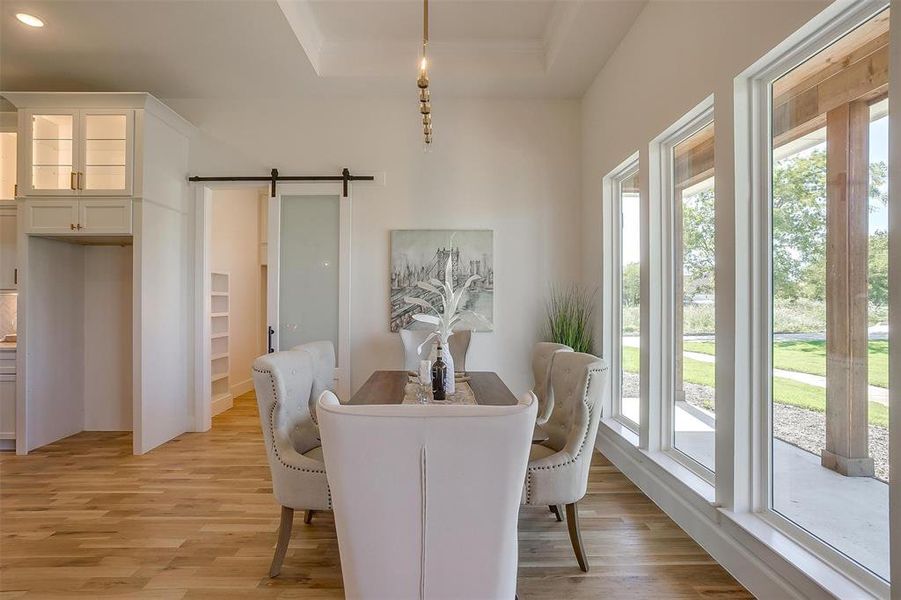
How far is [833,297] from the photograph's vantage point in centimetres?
178

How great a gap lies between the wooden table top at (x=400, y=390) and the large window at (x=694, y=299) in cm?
113

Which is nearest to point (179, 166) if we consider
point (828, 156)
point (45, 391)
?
point (45, 391)

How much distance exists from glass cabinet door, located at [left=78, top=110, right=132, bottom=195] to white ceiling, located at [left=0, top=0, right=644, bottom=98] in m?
0.48

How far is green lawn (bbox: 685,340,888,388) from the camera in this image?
5.12 feet

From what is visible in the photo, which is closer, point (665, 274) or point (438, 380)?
point (438, 380)

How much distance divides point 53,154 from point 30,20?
1.06m

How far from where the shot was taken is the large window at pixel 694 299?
2.65 metres

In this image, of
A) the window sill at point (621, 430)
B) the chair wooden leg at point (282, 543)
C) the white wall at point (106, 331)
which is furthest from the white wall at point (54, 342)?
the window sill at point (621, 430)

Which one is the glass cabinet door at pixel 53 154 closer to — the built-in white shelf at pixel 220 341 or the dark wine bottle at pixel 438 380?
the built-in white shelf at pixel 220 341

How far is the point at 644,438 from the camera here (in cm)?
322

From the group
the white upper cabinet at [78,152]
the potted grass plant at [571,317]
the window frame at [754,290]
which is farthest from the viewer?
the potted grass plant at [571,317]

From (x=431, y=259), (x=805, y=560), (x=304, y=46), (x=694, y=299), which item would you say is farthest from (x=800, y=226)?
(x=304, y=46)

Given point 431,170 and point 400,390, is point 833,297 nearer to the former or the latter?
point 400,390

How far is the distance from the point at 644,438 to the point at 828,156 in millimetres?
2100
